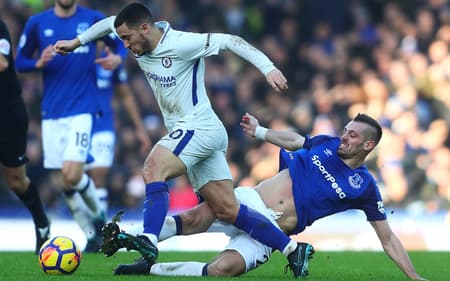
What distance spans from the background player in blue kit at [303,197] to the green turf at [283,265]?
262 mm

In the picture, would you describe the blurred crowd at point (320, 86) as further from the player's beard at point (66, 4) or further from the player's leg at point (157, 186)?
the player's leg at point (157, 186)

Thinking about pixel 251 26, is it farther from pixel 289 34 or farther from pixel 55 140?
pixel 55 140

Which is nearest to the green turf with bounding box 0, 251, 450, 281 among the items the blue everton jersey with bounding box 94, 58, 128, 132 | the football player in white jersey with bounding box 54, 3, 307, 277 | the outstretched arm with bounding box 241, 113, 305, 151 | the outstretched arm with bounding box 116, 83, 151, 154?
the football player in white jersey with bounding box 54, 3, 307, 277

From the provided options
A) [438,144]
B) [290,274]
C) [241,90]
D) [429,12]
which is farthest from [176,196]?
[290,274]

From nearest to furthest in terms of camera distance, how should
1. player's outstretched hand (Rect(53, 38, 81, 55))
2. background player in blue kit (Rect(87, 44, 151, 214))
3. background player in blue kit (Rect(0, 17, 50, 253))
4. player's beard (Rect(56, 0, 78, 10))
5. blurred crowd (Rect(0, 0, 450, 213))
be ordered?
player's outstretched hand (Rect(53, 38, 81, 55)) < background player in blue kit (Rect(0, 17, 50, 253)) < player's beard (Rect(56, 0, 78, 10)) < background player in blue kit (Rect(87, 44, 151, 214)) < blurred crowd (Rect(0, 0, 450, 213))

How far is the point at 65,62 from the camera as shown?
1131cm

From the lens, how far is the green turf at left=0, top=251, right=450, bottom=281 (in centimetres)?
830

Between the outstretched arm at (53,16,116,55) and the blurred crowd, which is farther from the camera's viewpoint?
the blurred crowd

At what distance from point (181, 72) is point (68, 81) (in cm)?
321

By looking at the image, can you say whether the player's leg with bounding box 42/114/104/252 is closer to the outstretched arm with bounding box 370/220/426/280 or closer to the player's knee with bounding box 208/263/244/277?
the player's knee with bounding box 208/263/244/277

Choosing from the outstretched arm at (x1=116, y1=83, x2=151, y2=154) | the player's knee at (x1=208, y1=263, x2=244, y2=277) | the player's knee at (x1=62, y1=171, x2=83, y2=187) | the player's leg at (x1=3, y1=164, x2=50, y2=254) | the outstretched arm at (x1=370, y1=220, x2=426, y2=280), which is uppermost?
the outstretched arm at (x1=370, y1=220, x2=426, y2=280)

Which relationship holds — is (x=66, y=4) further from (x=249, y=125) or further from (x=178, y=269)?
(x=178, y=269)

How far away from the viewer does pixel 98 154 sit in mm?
12641

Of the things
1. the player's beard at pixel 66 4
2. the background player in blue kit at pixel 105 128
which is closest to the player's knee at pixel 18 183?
the background player in blue kit at pixel 105 128
